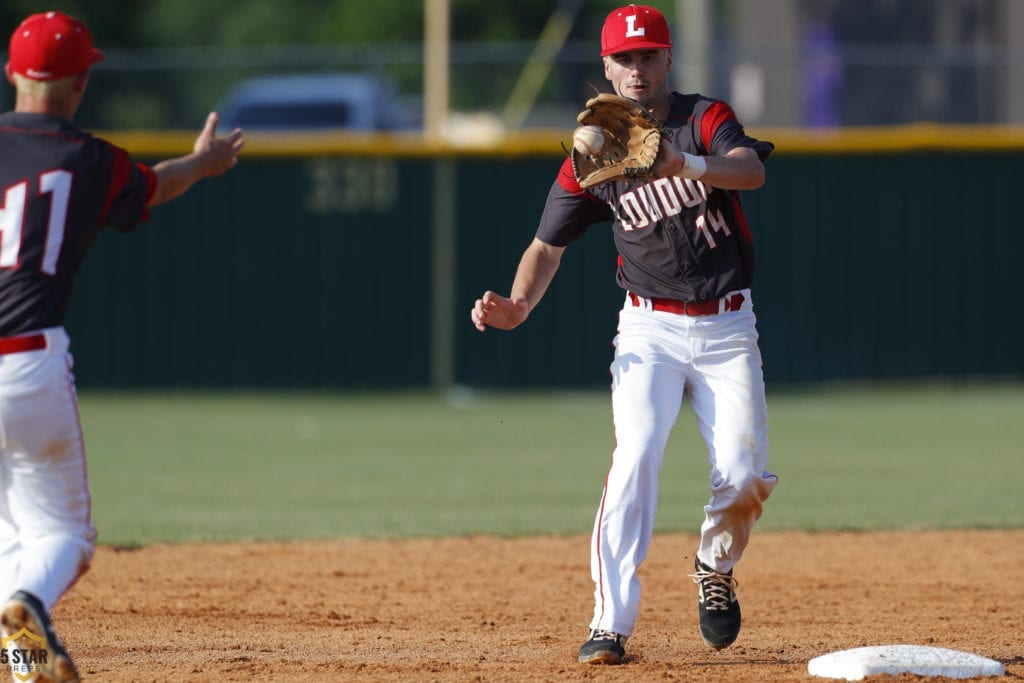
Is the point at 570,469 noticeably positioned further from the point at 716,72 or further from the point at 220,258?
the point at 716,72

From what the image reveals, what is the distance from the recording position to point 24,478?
14.7 ft

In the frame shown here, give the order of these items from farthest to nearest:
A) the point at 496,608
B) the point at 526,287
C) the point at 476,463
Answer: the point at 476,463 < the point at 496,608 < the point at 526,287

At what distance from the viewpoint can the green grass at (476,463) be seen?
9078 mm

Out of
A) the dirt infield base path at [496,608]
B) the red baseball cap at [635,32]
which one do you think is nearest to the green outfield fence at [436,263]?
the dirt infield base path at [496,608]

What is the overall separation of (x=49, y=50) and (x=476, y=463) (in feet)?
24.2

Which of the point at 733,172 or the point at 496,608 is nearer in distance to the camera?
the point at 733,172

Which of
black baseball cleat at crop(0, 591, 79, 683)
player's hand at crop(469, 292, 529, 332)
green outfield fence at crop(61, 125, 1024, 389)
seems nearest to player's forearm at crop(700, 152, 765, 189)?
player's hand at crop(469, 292, 529, 332)

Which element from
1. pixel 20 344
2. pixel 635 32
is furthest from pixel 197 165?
pixel 635 32

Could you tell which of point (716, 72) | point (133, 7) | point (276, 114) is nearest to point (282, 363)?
point (276, 114)

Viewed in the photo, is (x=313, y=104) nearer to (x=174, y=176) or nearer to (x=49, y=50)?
(x=174, y=176)

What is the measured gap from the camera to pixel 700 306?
17.5 ft

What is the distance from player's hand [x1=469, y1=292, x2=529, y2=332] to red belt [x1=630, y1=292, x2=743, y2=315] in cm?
48

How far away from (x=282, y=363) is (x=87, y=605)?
10.2 m

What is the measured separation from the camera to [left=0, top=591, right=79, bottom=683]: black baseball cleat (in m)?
4.27
